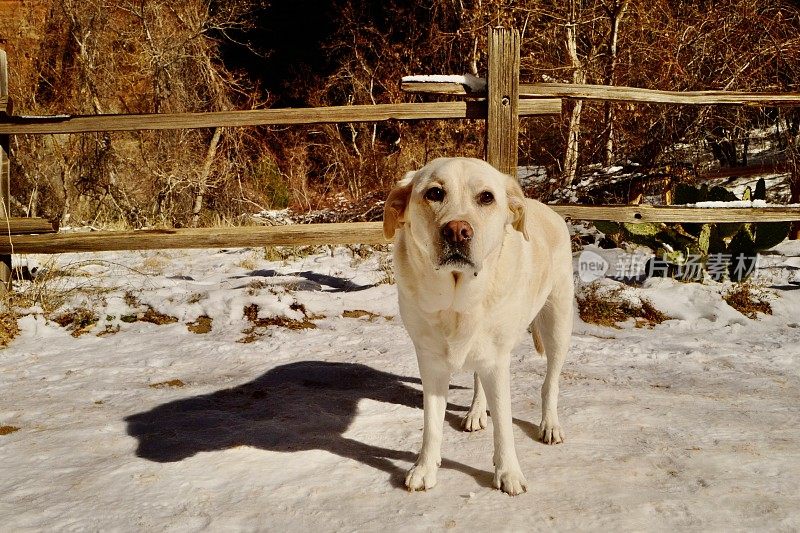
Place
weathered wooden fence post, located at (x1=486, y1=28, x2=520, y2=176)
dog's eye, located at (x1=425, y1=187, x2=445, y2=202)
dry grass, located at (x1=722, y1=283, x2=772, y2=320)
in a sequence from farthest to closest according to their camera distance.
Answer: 1. dry grass, located at (x1=722, y1=283, x2=772, y2=320)
2. weathered wooden fence post, located at (x1=486, y1=28, x2=520, y2=176)
3. dog's eye, located at (x1=425, y1=187, x2=445, y2=202)

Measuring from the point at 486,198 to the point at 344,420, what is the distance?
4.30 feet

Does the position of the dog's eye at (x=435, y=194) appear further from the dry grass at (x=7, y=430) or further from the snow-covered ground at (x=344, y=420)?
the dry grass at (x=7, y=430)

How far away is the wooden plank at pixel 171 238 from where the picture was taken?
175 inches

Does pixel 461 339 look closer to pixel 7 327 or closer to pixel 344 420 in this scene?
pixel 344 420

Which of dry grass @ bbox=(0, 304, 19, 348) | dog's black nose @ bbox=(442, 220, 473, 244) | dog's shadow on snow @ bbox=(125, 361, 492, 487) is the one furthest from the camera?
dry grass @ bbox=(0, 304, 19, 348)

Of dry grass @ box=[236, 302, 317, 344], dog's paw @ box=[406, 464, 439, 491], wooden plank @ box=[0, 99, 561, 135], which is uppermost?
wooden plank @ box=[0, 99, 561, 135]

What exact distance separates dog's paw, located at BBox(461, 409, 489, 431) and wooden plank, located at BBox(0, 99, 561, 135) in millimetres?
2305

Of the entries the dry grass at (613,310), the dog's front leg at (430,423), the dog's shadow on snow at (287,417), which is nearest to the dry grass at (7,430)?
the dog's shadow on snow at (287,417)

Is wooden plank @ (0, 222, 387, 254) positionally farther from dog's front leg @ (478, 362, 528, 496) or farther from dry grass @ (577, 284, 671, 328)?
dog's front leg @ (478, 362, 528, 496)

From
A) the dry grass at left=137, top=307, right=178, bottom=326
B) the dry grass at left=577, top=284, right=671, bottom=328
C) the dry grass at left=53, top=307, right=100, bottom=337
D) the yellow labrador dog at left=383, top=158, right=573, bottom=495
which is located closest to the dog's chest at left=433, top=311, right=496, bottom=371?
the yellow labrador dog at left=383, top=158, right=573, bottom=495

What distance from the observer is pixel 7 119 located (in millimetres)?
4543

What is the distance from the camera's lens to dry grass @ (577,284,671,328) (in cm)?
446

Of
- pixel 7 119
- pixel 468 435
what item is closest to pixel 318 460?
pixel 468 435

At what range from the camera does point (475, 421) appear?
2711 millimetres
